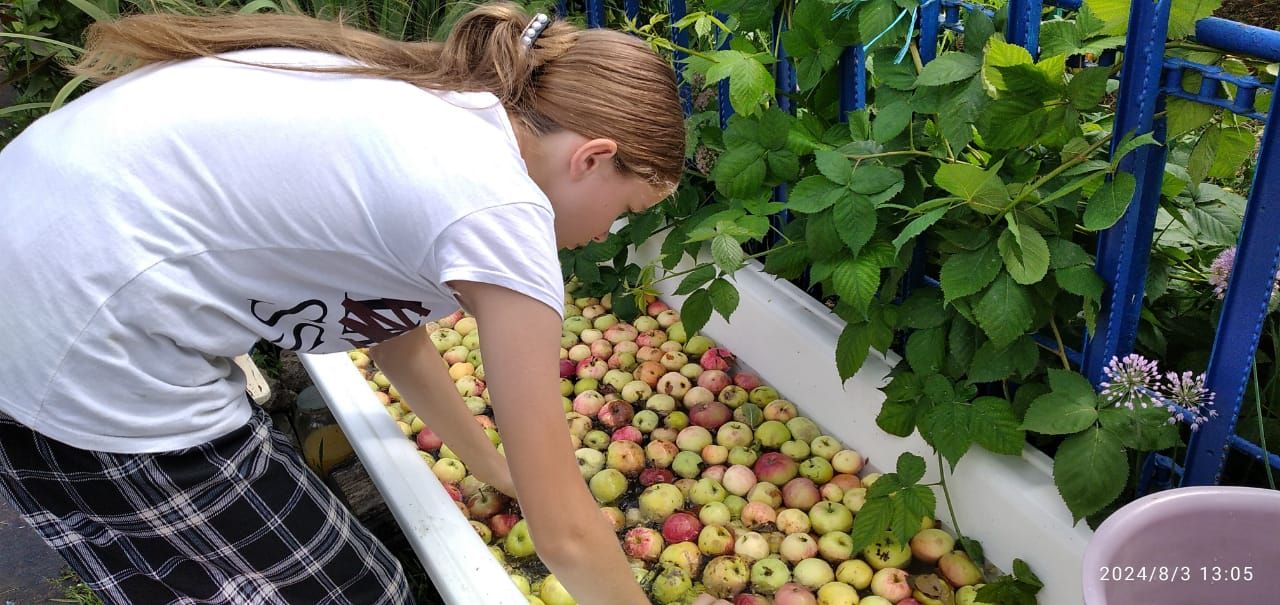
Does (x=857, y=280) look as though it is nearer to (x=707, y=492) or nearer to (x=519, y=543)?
(x=707, y=492)

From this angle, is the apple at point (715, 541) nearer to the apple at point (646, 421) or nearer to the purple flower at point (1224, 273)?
the apple at point (646, 421)

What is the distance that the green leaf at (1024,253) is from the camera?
1.33 metres

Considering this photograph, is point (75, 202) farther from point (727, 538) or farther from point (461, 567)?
point (727, 538)

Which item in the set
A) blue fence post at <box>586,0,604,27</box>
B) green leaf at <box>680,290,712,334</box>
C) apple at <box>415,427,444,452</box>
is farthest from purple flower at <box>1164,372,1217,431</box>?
blue fence post at <box>586,0,604,27</box>

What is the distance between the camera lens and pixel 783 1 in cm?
174

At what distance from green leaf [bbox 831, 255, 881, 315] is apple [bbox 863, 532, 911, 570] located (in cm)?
39

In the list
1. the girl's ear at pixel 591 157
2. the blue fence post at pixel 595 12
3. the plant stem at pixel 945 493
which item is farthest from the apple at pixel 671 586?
the blue fence post at pixel 595 12

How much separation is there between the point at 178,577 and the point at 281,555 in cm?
14

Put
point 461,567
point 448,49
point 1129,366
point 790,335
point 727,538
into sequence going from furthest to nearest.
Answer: point 790,335, point 727,538, point 461,567, point 1129,366, point 448,49

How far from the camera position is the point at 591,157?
112 centimetres

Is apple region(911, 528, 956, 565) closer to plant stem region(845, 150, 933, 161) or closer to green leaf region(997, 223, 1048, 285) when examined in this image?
green leaf region(997, 223, 1048, 285)

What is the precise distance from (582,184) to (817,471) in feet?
2.97

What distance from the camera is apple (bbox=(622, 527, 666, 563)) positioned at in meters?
1.71

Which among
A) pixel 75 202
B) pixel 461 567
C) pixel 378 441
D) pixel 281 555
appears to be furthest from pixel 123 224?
pixel 378 441
